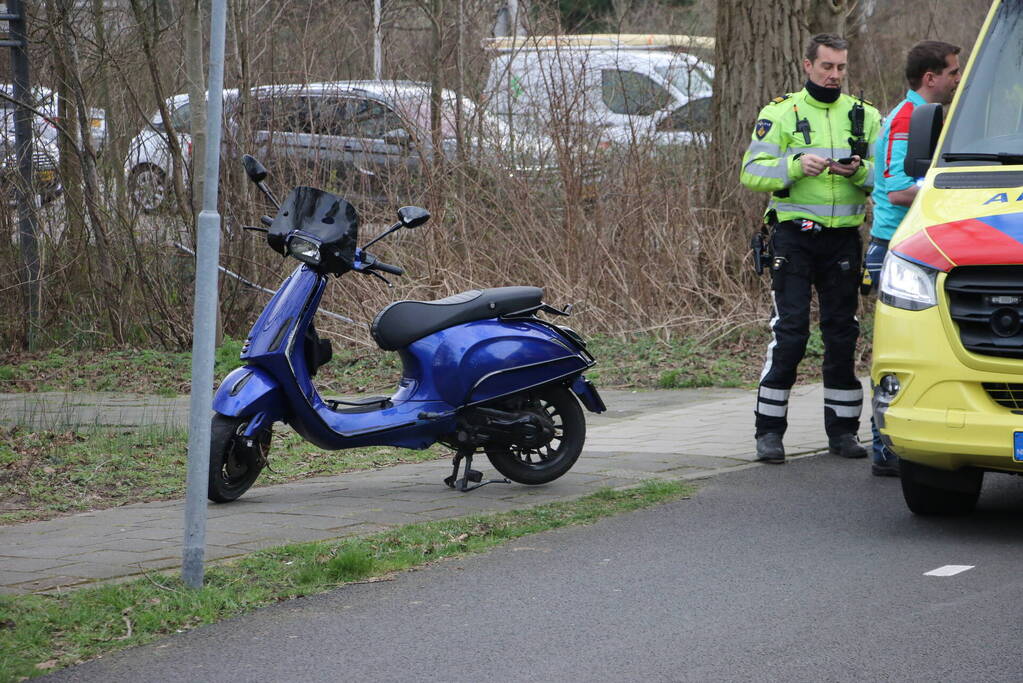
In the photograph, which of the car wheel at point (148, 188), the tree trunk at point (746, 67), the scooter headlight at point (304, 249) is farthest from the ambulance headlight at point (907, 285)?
the car wheel at point (148, 188)

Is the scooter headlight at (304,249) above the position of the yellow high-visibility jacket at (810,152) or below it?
below

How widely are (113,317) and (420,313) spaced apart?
6372mm

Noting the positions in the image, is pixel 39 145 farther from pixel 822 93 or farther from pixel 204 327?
pixel 204 327

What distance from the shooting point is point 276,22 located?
1364 cm

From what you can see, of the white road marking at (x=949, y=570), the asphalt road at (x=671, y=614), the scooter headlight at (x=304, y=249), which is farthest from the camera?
the scooter headlight at (x=304, y=249)

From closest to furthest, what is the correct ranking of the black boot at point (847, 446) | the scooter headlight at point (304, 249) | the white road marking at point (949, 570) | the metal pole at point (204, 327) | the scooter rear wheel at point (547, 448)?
the metal pole at point (204, 327) < the white road marking at point (949, 570) < the scooter headlight at point (304, 249) < the scooter rear wheel at point (547, 448) < the black boot at point (847, 446)

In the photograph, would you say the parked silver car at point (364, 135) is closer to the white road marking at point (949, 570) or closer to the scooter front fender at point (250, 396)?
the scooter front fender at point (250, 396)

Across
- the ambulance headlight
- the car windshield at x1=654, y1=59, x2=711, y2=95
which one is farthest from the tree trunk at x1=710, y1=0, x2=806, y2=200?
the ambulance headlight

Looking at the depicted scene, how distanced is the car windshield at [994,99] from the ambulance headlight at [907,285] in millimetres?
743

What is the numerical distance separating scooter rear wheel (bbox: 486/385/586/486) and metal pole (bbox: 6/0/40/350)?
6344 mm

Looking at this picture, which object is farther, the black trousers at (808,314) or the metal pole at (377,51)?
the metal pole at (377,51)

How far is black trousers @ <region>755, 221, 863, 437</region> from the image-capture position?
25.6 feet

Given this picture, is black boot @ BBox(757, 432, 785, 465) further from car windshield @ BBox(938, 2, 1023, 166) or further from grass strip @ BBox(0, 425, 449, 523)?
car windshield @ BBox(938, 2, 1023, 166)

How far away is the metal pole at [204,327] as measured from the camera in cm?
493
